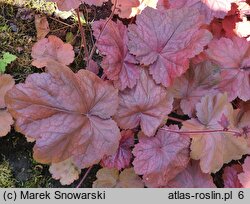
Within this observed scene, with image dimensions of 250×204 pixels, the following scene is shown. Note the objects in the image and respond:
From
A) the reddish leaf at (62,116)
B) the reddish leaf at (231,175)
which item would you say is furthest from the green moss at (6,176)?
the reddish leaf at (231,175)

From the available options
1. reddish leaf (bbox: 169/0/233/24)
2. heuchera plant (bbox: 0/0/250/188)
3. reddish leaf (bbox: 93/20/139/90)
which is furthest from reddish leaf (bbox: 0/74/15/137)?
reddish leaf (bbox: 169/0/233/24)

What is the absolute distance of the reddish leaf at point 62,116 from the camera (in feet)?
6.05

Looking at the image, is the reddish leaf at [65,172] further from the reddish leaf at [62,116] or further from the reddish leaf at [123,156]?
the reddish leaf at [62,116]

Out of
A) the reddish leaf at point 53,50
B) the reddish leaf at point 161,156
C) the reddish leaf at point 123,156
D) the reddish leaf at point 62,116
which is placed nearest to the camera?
the reddish leaf at point 62,116

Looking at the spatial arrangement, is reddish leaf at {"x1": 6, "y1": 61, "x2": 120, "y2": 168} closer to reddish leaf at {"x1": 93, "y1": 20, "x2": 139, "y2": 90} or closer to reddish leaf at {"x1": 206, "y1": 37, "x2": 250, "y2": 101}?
reddish leaf at {"x1": 93, "y1": 20, "x2": 139, "y2": 90}

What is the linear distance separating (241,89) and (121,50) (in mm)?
678

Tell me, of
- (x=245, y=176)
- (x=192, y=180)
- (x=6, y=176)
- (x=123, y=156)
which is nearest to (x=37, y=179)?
(x=6, y=176)

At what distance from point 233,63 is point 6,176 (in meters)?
1.37

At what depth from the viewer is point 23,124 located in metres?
1.87

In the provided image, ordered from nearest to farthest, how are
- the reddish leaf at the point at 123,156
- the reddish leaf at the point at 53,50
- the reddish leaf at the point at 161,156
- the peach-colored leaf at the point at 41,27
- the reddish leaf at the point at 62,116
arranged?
1. the reddish leaf at the point at 62,116
2. the reddish leaf at the point at 161,156
3. the reddish leaf at the point at 123,156
4. the reddish leaf at the point at 53,50
5. the peach-colored leaf at the point at 41,27

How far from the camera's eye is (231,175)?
2.26 metres

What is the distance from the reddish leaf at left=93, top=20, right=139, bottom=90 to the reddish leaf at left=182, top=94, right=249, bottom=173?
0.38 metres

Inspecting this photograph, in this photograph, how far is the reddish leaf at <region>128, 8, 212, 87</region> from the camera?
82.6 inches

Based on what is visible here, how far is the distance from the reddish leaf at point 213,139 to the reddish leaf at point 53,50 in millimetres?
755
